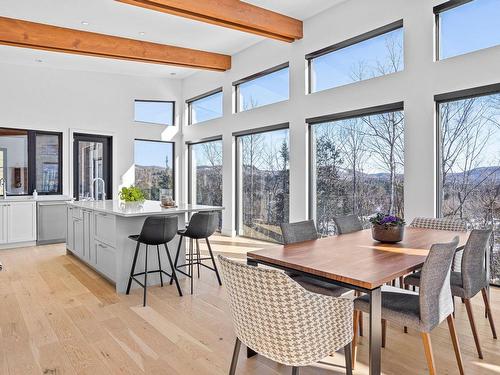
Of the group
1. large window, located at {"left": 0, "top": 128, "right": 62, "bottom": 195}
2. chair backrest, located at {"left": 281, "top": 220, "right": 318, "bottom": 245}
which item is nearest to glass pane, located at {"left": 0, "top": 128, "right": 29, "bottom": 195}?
large window, located at {"left": 0, "top": 128, "right": 62, "bottom": 195}

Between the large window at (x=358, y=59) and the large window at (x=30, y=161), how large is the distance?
534 centimetres

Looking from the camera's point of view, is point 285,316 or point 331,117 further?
point 331,117

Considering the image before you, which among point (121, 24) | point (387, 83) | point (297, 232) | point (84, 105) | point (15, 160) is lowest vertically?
point (297, 232)

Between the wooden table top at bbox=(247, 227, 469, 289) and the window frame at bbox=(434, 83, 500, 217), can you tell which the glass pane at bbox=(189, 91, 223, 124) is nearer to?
the window frame at bbox=(434, 83, 500, 217)

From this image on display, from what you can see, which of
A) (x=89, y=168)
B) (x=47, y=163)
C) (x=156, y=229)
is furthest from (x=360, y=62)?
(x=47, y=163)

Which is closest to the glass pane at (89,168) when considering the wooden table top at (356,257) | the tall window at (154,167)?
the tall window at (154,167)

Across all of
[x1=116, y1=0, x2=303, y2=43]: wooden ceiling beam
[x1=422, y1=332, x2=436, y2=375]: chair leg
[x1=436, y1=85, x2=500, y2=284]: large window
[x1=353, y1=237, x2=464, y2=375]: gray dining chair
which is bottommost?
[x1=422, y1=332, x2=436, y2=375]: chair leg

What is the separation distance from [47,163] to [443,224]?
7124 millimetres

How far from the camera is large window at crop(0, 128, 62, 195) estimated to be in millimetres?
6734

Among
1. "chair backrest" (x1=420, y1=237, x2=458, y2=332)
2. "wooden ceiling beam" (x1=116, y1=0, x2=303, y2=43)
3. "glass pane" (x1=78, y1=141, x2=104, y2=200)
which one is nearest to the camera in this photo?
"chair backrest" (x1=420, y1=237, x2=458, y2=332)

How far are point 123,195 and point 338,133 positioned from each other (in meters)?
3.25

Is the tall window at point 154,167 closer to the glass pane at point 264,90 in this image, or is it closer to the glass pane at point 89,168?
the glass pane at point 89,168

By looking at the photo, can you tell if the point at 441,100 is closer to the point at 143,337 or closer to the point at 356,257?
the point at 356,257

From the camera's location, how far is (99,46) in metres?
5.89
